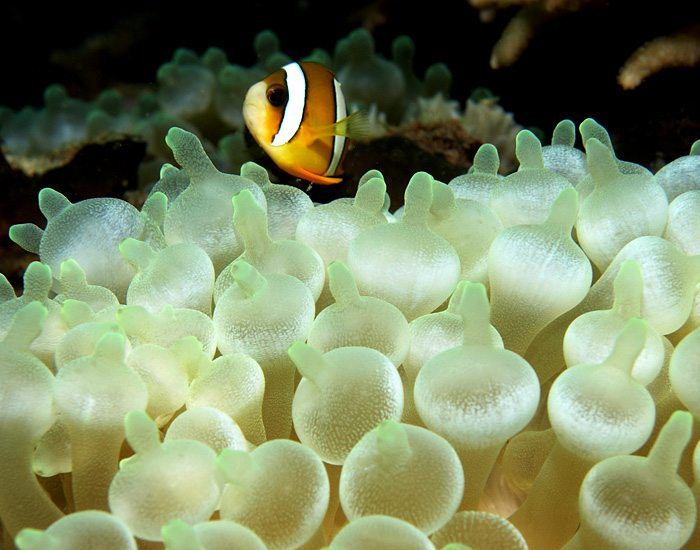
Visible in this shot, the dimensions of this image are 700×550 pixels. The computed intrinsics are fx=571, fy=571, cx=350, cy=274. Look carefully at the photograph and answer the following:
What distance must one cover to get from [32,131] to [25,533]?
266 cm

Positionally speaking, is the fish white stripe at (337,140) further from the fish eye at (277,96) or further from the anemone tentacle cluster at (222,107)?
the anemone tentacle cluster at (222,107)

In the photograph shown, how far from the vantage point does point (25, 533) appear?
0.48 metres

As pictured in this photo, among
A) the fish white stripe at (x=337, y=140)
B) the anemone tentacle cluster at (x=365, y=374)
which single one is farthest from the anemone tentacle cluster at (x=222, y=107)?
the anemone tentacle cluster at (x=365, y=374)

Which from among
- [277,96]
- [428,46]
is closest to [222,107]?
[428,46]

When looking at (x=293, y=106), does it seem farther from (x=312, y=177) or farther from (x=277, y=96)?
(x=312, y=177)

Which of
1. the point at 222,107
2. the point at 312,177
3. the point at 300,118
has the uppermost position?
the point at 300,118

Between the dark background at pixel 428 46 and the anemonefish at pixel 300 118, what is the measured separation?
695 millimetres

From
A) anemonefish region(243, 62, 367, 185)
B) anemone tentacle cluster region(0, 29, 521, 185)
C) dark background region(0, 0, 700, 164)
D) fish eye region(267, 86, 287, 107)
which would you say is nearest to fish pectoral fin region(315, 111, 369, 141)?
anemonefish region(243, 62, 367, 185)

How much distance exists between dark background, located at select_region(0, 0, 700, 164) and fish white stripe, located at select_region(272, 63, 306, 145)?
0.75 meters

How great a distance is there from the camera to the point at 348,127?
1.42m

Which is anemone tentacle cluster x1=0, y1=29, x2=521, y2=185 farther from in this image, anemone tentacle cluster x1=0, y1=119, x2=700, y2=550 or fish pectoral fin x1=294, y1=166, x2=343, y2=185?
anemone tentacle cluster x1=0, y1=119, x2=700, y2=550

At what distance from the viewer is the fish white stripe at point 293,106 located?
139cm

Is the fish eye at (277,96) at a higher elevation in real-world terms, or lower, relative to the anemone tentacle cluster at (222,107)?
higher

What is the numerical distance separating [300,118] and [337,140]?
0.35 ft
